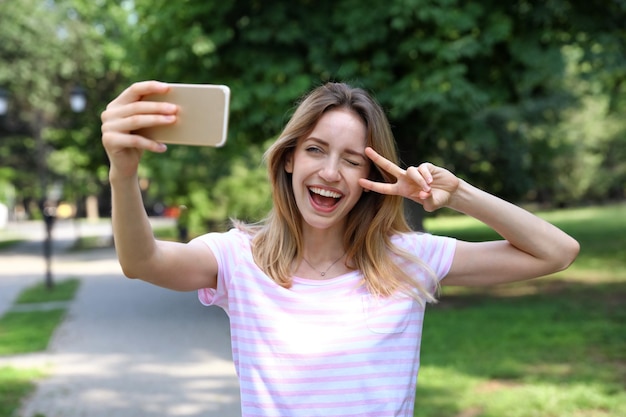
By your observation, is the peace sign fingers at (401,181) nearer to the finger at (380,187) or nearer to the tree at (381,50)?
the finger at (380,187)

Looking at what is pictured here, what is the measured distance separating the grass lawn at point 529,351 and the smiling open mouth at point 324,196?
422 centimetres

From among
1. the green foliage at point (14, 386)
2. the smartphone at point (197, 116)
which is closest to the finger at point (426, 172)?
the smartphone at point (197, 116)

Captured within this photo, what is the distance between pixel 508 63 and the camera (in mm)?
10867

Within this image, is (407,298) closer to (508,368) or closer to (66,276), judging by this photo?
(508,368)

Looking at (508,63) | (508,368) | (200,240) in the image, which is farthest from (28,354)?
(200,240)

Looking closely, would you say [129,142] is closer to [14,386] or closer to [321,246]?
[321,246]

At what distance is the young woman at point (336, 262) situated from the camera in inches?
82.1

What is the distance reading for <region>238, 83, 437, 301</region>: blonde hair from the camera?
88.3 inches

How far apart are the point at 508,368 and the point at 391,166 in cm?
578

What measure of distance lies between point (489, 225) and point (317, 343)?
583mm

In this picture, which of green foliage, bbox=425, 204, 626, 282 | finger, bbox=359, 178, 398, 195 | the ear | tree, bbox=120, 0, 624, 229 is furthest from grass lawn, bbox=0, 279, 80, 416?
green foliage, bbox=425, 204, 626, 282

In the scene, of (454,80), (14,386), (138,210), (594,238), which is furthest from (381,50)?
(594,238)

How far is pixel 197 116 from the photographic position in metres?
1.67

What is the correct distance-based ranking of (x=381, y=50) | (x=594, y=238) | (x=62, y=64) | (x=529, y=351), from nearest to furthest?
1. (x=529, y=351)
2. (x=381, y=50)
3. (x=594, y=238)
4. (x=62, y=64)
